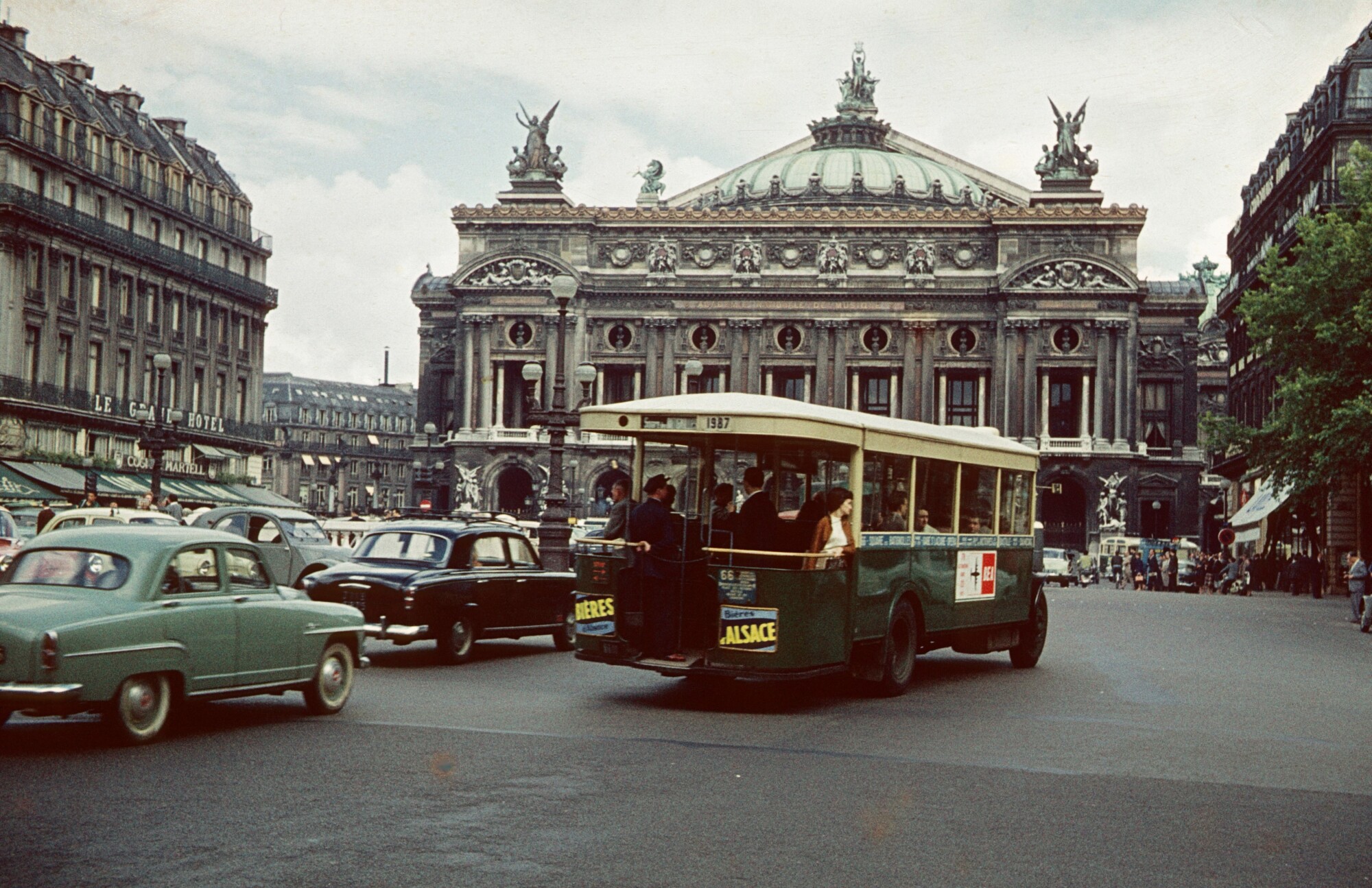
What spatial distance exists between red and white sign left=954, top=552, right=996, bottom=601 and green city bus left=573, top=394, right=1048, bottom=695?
0.11 ft

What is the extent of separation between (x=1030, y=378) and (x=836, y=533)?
77.7 meters

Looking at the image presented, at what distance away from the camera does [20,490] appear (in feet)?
182

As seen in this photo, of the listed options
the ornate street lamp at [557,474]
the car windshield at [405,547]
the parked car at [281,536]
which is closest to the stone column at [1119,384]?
the ornate street lamp at [557,474]

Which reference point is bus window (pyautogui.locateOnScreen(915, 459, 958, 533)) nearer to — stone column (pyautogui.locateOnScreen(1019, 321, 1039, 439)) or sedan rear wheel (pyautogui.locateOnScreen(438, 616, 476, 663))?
sedan rear wheel (pyautogui.locateOnScreen(438, 616, 476, 663))

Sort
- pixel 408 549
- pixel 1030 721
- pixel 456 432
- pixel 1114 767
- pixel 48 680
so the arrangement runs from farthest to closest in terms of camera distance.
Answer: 1. pixel 456 432
2. pixel 408 549
3. pixel 1030 721
4. pixel 1114 767
5. pixel 48 680

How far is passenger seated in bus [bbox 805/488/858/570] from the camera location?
14555mm

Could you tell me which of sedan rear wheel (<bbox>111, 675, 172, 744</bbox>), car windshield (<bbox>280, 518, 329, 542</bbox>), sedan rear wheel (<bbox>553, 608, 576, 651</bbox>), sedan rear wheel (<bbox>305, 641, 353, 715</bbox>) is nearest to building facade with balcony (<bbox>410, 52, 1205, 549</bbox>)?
car windshield (<bbox>280, 518, 329, 542</bbox>)

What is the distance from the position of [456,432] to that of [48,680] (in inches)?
3278

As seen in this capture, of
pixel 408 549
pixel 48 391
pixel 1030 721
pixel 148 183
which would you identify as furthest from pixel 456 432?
pixel 1030 721

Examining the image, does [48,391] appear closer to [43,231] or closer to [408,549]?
[43,231]

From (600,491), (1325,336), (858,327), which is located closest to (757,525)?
(1325,336)

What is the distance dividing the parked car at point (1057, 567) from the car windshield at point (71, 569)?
173 feet

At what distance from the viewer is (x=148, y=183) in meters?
67.4

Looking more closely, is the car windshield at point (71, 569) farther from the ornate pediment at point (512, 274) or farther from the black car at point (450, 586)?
the ornate pediment at point (512, 274)
